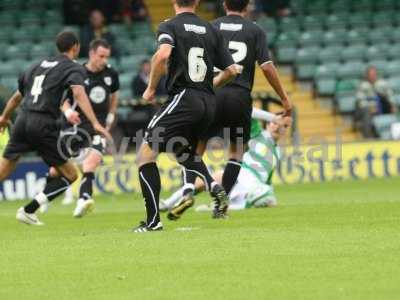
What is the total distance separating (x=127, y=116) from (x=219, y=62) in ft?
33.7

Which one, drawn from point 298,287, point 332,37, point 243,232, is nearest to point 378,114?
point 332,37

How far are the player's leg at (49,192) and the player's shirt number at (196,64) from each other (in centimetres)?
294

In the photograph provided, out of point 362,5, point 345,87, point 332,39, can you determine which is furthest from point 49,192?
point 362,5

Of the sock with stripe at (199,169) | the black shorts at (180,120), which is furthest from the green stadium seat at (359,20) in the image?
the black shorts at (180,120)

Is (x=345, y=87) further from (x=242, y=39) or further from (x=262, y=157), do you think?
(x=242, y=39)

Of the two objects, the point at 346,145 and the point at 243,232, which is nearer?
the point at 243,232

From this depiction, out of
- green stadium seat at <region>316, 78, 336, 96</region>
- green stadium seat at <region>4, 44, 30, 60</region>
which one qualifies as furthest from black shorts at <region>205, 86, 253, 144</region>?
green stadium seat at <region>316, 78, 336, 96</region>

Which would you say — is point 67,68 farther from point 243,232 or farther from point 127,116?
point 127,116

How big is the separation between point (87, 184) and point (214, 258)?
6.24 metres

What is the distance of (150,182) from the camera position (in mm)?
11148

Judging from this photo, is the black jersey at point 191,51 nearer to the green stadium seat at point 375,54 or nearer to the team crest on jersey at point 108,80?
the team crest on jersey at point 108,80

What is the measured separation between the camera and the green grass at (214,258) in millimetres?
7734

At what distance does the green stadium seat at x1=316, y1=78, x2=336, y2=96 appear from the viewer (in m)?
26.4

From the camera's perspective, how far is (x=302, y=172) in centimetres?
2238
